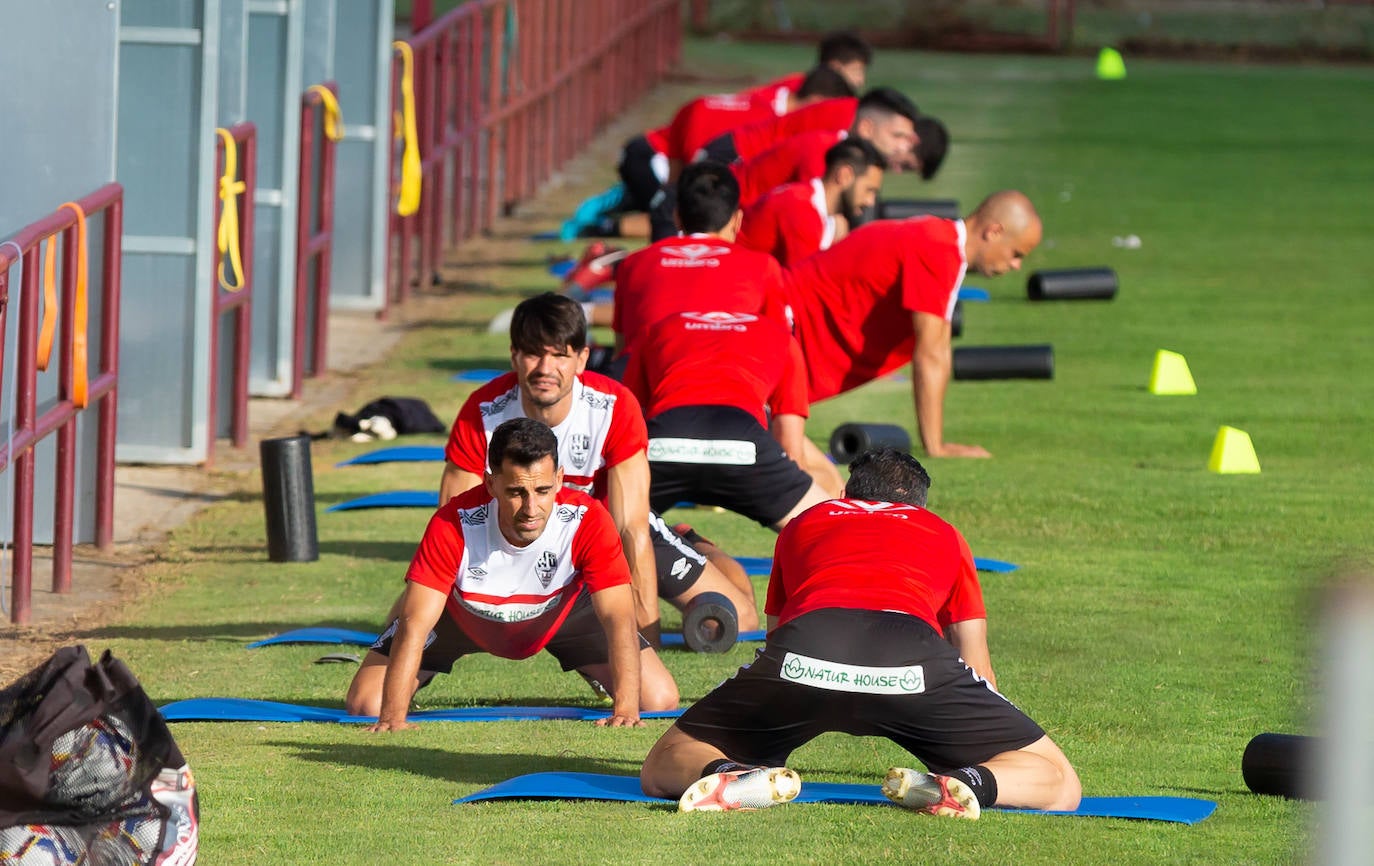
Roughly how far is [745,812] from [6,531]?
171 inches

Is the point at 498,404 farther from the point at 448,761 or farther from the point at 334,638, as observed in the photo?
the point at 334,638

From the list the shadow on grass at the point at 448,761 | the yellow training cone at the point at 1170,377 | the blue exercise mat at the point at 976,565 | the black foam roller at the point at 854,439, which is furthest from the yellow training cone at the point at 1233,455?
the shadow on grass at the point at 448,761

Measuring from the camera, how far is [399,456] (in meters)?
11.6

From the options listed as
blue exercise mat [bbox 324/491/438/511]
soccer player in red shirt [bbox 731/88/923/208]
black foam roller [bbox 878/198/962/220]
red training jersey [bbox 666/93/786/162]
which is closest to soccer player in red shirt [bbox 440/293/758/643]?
blue exercise mat [bbox 324/491/438/511]

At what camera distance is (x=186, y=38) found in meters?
10.9

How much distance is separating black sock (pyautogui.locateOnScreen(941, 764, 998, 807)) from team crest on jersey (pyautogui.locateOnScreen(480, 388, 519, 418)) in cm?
215

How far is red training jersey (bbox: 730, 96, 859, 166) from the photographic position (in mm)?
14453

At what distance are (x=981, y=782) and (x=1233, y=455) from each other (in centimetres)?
619

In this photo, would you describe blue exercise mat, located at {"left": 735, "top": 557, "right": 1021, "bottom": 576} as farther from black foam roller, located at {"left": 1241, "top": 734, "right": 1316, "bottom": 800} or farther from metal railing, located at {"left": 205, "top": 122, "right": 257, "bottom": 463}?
metal railing, located at {"left": 205, "top": 122, "right": 257, "bottom": 463}

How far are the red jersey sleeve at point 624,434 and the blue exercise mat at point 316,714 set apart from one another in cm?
83

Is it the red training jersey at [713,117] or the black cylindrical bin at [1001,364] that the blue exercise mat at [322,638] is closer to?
the black cylindrical bin at [1001,364]

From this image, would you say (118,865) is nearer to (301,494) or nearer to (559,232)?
(301,494)

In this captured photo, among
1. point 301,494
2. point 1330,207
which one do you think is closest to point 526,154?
point 1330,207

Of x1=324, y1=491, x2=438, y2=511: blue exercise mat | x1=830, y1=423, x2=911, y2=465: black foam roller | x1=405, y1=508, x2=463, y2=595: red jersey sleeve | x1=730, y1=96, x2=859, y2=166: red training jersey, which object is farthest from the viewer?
x1=730, y1=96, x2=859, y2=166: red training jersey
